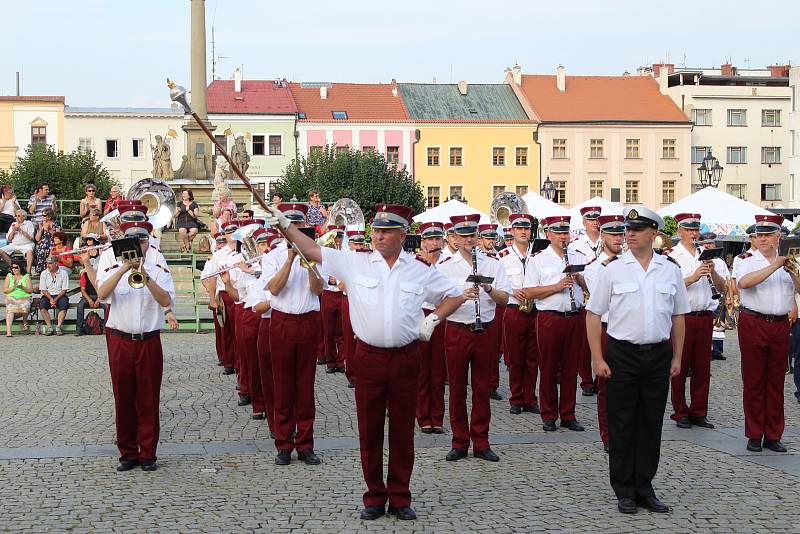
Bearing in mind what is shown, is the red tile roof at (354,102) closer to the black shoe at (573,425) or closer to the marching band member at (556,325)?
the marching band member at (556,325)

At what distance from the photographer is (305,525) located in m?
7.74

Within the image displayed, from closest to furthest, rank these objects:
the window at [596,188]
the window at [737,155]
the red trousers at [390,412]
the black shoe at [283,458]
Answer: the red trousers at [390,412]
the black shoe at [283,458]
the window at [596,188]
the window at [737,155]

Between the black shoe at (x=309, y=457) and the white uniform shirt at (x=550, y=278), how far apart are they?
3.10 metres

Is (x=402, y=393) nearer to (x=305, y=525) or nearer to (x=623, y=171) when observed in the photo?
(x=305, y=525)

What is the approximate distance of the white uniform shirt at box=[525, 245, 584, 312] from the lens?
11625 mm

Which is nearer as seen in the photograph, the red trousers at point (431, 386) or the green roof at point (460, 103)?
the red trousers at point (431, 386)

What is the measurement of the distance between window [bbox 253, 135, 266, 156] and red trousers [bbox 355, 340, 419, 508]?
223 feet

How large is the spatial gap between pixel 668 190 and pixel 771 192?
8592 millimetres

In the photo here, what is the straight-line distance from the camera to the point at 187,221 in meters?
29.9

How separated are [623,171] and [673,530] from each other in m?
72.7

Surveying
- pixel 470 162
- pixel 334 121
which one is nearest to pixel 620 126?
pixel 470 162

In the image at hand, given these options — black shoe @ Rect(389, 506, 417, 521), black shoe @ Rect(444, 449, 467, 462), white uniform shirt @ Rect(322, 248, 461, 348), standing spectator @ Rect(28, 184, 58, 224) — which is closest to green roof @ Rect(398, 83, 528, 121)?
standing spectator @ Rect(28, 184, 58, 224)

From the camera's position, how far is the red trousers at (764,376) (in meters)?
10.4

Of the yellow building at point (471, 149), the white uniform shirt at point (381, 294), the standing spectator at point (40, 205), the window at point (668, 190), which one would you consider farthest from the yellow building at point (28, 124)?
the white uniform shirt at point (381, 294)
